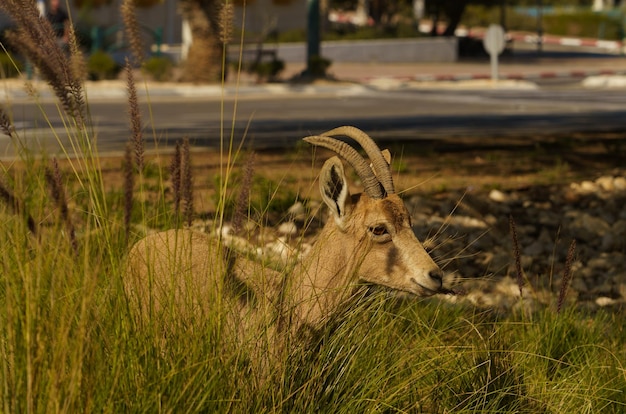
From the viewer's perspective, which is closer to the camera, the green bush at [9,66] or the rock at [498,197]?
the green bush at [9,66]

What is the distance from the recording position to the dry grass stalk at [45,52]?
13.4 feet

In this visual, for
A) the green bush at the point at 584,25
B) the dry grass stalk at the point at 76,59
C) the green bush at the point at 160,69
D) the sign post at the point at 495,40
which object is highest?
the green bush at the point at 584,25

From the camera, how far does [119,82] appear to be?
1098 inches

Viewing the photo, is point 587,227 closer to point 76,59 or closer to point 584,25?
point 76,59

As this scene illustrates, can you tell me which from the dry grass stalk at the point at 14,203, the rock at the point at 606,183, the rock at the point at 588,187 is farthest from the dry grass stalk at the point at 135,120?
the rock at the point at 606,183

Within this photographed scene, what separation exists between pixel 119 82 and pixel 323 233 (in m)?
23.3

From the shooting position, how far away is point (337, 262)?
5207 millimetres

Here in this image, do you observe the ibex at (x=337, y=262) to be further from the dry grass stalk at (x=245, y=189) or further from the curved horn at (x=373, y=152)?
the dry grass stalk at (x=245, y=189)

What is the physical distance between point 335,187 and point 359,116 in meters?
15.9

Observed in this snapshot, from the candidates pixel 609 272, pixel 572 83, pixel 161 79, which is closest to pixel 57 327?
pixel 609 272

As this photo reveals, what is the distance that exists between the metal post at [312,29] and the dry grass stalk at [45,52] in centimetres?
2675

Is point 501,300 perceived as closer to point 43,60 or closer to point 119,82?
point 43,60

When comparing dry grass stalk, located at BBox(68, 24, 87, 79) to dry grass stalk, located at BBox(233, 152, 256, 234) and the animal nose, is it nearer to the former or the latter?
dry grass stalk, located at BBox(233, 152, 256, 234)

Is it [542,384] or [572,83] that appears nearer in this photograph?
[542,384]
